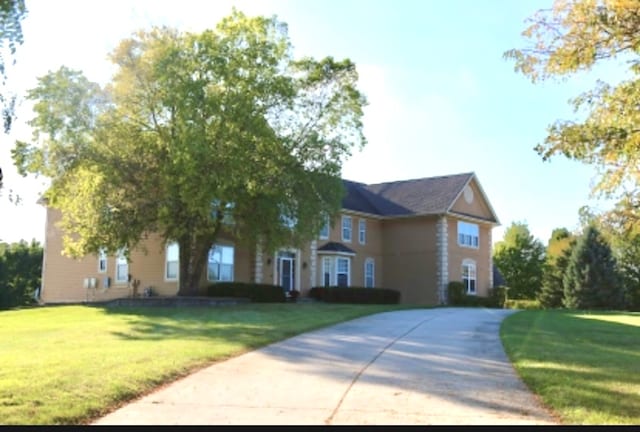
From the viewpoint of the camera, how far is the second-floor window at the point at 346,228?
125 ft

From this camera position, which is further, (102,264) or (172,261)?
(102,264)

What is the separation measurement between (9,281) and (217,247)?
18.0 meters

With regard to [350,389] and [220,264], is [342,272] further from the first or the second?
[350,389]

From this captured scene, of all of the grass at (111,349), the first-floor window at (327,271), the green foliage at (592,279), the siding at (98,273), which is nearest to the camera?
the grass at (111,349)

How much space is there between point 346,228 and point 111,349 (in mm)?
26223

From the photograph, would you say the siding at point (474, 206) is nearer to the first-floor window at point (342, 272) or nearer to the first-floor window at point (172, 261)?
the first-floor window at point (342, 272)

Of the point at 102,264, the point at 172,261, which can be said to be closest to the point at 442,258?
the point at 172,261

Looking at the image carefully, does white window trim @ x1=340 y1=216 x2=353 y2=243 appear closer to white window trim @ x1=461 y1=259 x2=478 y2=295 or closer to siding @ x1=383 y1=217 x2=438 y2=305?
siding @ x1=383 y1=217 x2=438 y2=305

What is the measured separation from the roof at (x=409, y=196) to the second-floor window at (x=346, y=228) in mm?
A: 733

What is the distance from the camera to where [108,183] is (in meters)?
25.1

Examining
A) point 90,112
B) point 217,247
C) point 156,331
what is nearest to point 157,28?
point 90,112

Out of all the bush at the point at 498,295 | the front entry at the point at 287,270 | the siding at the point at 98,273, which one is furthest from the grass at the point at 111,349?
the bush at the point at 498,295

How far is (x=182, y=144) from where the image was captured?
77.2 feet

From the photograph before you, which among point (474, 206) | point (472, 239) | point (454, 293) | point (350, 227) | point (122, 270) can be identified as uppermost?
point (474, 206)
